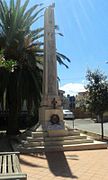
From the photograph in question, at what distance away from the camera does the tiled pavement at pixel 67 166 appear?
31.1 feet

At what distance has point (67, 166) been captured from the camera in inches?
440

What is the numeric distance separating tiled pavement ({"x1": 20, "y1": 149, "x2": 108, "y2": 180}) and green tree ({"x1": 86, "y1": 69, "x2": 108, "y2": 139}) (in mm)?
5883

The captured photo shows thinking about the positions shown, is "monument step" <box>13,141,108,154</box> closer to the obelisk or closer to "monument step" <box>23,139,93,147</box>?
"monument step" <box>23,139,93,147</box>

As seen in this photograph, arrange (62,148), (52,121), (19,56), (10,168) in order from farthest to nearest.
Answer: (19,56) < (52,121) < (62,148) < (10,168)

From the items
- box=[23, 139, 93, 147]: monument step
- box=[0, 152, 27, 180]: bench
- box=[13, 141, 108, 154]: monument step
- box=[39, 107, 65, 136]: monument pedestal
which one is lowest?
box=[13, 141, 108, 154]: monument step

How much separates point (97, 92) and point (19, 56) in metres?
5.58

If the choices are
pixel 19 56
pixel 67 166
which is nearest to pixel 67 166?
pixel 67 166

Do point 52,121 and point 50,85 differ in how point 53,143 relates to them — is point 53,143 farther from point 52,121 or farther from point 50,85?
point 50,85

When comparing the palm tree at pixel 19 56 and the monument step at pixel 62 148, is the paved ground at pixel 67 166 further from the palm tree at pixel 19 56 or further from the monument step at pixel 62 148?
the palm tree at pixel 19 56

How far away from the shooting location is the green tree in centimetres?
2064

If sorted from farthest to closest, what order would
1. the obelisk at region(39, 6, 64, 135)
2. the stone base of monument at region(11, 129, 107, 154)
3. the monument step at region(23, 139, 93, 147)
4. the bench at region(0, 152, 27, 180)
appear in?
the obelisk at region(39, 6, 64, 135) < the monument step at region(23, 139, 93, 147) < the stone base of monument at region(11, 129, 107, 154) < the bench at region(0, 152, 27, 180)

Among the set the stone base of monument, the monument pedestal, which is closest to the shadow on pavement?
the stone base of monument

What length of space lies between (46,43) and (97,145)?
6.80 meters

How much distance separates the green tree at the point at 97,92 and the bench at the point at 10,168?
1280 cm
